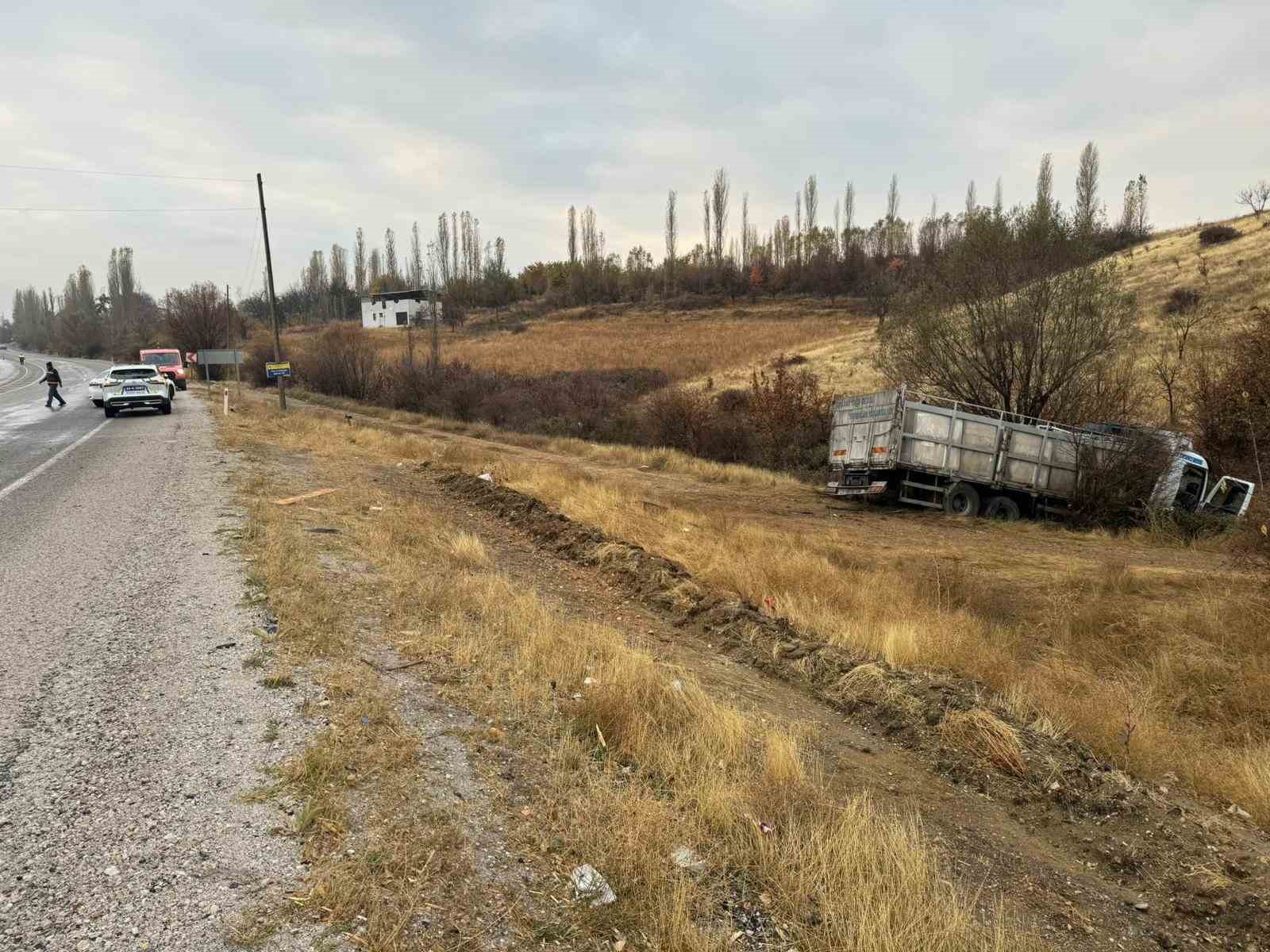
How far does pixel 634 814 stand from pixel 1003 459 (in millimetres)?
A: 16972

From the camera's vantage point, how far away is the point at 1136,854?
4570 mm

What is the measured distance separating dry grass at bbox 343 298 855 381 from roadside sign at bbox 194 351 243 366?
41.6ft

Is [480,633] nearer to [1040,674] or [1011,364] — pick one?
[1040,674]

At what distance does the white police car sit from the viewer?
23.2 m

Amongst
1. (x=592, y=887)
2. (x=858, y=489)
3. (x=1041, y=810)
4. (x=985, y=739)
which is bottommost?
(x=858, y=489)

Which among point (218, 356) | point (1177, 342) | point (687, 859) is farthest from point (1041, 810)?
point (218, 356)

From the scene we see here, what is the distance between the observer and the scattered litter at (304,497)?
11547 mm

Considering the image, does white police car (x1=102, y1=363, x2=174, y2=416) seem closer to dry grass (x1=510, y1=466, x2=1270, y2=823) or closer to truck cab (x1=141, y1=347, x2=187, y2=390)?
truck cab (x1=141, y1=347, x2=187, y2=390)

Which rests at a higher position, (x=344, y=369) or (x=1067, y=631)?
(x=344, y=369)

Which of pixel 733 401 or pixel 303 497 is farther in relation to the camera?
pixel 733 401

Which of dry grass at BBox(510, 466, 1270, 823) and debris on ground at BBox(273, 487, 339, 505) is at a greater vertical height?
debris on ground at BBox(273, 487, 339, 505)

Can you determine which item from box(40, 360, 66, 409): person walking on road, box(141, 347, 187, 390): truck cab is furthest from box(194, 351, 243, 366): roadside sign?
box(40, 360, 66, 409): person walking on road

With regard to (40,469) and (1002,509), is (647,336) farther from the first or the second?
(40,469)

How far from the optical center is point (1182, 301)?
3516cm
